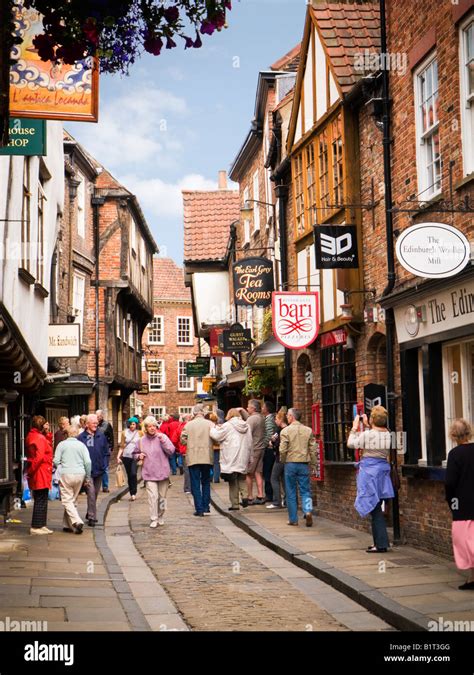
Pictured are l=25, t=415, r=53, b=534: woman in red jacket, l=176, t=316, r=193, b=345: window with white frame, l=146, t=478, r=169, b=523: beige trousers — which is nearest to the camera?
l=25, t=415, r=53, b=534: woman in red jacket

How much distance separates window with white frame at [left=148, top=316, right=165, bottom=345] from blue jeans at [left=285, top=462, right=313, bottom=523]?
51.1 metres

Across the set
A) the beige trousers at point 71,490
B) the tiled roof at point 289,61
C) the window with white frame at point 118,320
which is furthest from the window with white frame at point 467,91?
the window with white frame at point 118,320

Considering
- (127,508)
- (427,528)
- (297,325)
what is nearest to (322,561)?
(427,528)

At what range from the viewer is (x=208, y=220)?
42.4 m

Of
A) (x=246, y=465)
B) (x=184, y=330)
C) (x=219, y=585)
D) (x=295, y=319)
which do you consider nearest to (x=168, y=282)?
(x=184, y=330)

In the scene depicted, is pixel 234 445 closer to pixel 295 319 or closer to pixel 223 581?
pixel 295 319

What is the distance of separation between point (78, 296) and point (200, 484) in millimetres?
14648

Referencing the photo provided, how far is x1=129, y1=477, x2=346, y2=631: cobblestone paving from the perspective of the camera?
8767mm

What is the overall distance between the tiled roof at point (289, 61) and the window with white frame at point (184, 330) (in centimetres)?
3966

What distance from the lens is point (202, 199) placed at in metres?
43.0

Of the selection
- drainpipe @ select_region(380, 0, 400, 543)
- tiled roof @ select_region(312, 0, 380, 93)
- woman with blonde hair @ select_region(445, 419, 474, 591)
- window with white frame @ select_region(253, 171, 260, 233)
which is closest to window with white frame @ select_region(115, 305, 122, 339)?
window with white frame @ select_region(253, 171, 260, 233)

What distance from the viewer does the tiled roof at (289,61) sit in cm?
2806

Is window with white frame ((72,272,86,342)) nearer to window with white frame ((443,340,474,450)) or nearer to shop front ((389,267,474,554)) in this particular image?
shop front ((389,267,474,554))
